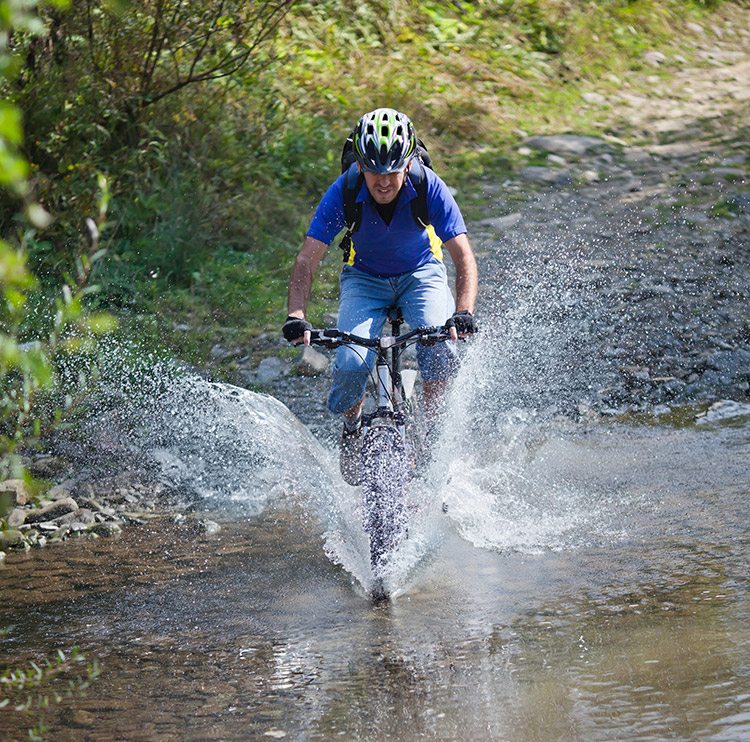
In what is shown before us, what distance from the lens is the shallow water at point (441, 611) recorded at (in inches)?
172

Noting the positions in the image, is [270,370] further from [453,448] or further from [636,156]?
[636,156]

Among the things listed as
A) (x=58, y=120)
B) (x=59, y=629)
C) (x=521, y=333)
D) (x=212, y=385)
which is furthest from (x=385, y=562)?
(x=58, y=120)

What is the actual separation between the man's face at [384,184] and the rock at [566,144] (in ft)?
27.3

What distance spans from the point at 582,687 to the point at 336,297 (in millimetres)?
6561

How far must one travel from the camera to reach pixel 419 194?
642cm

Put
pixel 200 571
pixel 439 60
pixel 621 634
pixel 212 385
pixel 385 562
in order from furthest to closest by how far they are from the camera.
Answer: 1. pixel 439 60
2. pixel 212 385
3. pixel 200 571
4. pixel 385 562
5. pixel 621 634

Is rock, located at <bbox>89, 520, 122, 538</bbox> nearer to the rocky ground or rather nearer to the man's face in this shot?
the rocky ground

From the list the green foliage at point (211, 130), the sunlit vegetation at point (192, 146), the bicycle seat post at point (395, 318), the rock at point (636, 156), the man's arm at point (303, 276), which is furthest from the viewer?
the rock at point (636, 156)

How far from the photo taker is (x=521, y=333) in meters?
9.95

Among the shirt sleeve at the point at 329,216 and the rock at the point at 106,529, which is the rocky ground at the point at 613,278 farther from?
the shirt sleeve at the point at 329,216

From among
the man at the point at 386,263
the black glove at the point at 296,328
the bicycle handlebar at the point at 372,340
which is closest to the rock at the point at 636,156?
the man at the point at 386,263

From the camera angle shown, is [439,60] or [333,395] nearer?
[333,395]

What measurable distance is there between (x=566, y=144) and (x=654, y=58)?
406cm

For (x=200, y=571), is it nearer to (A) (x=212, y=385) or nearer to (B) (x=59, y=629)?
(B) (x=59, y=629)
